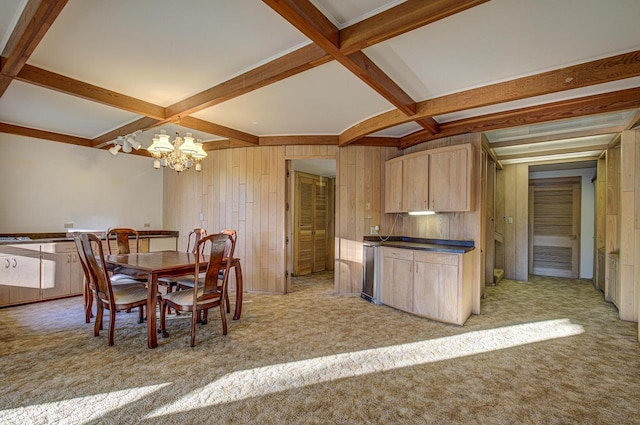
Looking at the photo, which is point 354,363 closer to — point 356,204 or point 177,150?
point 356,204

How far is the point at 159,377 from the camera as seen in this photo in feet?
7.72

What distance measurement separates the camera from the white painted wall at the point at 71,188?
470 cm

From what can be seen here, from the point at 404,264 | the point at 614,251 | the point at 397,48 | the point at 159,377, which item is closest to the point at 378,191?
the point at 404,264

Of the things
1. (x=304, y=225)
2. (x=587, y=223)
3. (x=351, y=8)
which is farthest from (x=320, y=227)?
(x=587, y=223)

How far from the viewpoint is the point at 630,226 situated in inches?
151

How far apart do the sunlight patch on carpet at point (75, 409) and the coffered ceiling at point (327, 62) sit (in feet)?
8.26

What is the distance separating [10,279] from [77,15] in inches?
155

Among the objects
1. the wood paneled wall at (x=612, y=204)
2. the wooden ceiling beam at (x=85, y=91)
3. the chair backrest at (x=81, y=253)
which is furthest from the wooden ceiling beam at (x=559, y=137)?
the chair backrest at (x=81, y=253)

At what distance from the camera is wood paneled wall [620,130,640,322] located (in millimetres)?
3783

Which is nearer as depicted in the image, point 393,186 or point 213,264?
point 213,264

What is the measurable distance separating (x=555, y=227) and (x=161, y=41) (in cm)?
811

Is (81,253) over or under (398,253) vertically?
over

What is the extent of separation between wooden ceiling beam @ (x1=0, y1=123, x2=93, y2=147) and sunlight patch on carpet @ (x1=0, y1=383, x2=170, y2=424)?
177 inches

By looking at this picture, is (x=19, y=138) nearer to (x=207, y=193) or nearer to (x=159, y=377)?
(x=207, y=193)
